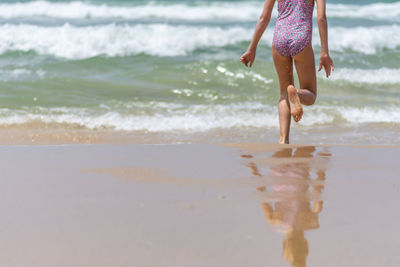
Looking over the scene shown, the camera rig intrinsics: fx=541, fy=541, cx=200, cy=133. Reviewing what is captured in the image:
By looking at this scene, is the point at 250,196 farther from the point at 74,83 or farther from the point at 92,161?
the point at 74,83

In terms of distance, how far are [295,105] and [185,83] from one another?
510 cm

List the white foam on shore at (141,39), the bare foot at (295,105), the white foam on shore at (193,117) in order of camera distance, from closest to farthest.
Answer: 1. the bare foot at (295,105)
2. the white foam on shore at (193,117)
3. the white foam on shore at (141,39)

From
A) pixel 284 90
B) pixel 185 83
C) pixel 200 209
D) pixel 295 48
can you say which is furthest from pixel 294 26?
pixel 185 83

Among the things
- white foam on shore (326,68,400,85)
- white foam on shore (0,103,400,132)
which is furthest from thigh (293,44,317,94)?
white foam on shore (326,68,400,85)

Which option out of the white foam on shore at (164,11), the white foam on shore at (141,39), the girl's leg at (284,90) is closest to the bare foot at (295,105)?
the girl's leg at (284,90)

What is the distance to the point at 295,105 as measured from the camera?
422 centimetres

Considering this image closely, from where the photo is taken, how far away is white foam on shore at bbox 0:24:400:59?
41.8ft

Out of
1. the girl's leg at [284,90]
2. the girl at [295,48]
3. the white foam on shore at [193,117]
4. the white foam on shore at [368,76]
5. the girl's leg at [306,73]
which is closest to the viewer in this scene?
the girl at [295,48]

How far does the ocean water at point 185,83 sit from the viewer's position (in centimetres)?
608

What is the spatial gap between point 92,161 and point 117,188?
33.3 inches

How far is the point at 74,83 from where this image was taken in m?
8.65

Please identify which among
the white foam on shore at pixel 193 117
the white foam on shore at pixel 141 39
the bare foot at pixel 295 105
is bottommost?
the white foam on shore at pixel 193 117

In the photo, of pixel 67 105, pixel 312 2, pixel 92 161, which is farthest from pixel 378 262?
pixel 67 105

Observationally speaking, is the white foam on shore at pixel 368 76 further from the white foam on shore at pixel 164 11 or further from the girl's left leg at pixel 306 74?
the white foam on shore at pixel 164 11
